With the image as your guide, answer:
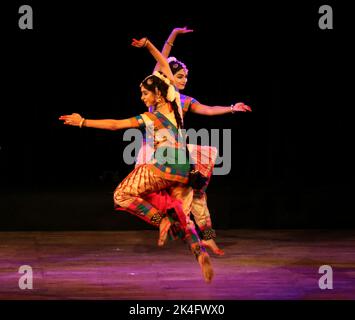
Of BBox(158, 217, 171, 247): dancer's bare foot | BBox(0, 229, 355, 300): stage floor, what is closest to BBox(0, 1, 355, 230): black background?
BBox(0, 229, 355, 300): stage floor

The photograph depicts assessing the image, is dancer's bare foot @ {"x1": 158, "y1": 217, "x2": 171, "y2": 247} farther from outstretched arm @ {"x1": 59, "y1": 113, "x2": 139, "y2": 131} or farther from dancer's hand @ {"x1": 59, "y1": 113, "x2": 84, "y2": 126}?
dancer's hand @ {"x1": 59, "y1": 113, "x2": 84, "y2": 126}

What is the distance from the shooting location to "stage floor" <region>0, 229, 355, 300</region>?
169 inches

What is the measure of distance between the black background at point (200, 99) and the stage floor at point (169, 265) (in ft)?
0.77

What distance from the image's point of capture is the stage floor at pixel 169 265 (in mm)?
4285

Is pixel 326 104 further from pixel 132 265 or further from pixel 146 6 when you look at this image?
pixel 132 265

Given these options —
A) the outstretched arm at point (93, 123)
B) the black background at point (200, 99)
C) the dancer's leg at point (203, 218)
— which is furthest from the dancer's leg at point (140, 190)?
the black background at point (200, 99)

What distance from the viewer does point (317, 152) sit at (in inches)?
320

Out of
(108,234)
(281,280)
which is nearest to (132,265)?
(281,280)

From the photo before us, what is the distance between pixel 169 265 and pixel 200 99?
2911mm

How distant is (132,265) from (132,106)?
113 inches

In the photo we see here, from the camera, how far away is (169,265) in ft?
16.7

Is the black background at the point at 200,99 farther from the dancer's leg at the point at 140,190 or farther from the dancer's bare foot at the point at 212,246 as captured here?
the dancer's leg at the point at 140,190

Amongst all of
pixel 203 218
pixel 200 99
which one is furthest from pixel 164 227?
pixel 200 99

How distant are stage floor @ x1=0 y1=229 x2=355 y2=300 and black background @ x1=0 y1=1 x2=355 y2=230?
0.77ft
